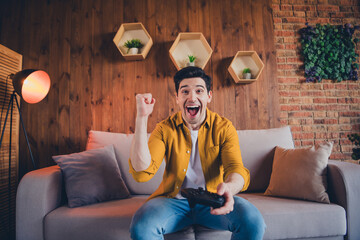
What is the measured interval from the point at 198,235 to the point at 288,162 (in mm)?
878

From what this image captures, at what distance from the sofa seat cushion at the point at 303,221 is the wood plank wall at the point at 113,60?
1.12 m

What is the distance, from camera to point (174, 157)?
1313mm

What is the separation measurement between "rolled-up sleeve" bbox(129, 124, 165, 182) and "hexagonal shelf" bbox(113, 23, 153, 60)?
120 cm

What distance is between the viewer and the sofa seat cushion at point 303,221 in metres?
1.31

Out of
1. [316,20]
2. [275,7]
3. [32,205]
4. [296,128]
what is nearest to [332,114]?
[296,128]

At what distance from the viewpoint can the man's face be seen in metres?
1.34

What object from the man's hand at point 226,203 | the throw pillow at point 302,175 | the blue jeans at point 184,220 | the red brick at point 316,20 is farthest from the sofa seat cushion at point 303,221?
the red brick at point 316,20

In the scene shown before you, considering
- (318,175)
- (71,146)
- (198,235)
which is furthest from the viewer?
(71,146)

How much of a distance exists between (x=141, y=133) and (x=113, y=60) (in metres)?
1.59

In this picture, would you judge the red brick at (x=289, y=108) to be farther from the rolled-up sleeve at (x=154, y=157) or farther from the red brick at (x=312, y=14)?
the rolled-up sleeve at (x=154, y=157)

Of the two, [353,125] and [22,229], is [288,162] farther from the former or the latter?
[22,229]

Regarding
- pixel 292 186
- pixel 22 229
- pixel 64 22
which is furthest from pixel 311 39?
pixel 22 229

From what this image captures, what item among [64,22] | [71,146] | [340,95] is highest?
[64,22]

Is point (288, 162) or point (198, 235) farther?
point (288, 162)
